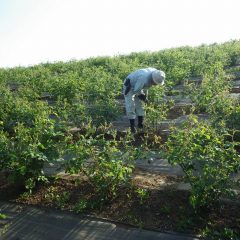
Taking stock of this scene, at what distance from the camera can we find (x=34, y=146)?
5.26 metres

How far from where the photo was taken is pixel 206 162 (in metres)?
4.46

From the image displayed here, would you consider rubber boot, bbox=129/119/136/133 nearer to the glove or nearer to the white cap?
the glove

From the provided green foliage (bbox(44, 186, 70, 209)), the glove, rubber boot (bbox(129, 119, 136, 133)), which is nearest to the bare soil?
green foliage (bbox(44, 186, 70, 209))

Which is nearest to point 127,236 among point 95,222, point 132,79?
point 95,222

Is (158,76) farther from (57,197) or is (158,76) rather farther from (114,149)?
(57,197)

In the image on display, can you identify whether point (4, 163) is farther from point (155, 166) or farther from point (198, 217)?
point (198, 217)

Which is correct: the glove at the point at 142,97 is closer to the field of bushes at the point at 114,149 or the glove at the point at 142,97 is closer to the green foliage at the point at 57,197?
the field of bushes at the point at 114,149

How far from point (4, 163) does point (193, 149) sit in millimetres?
2724

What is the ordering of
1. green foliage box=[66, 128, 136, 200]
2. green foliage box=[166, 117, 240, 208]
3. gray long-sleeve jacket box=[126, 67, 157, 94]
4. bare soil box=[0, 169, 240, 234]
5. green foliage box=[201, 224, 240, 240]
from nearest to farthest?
1. green foliage box=[201, 224, 240, 240]
2. green foliage box=[166, 117, 240, 208]
3. bare soil box=[0, 169, 240, 234]
4. green foliage box=[66, 128, 136, 200]
5. gray long-sleeve jacket box=[126, 67, 157, 94]

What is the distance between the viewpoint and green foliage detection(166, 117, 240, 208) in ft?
14.1

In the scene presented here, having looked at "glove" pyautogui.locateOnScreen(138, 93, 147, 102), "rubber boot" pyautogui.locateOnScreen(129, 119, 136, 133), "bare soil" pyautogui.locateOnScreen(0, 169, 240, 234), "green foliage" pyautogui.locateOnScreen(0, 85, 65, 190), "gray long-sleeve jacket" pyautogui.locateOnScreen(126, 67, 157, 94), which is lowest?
"bare soil" pyautogui.locateOnScreen(0, 169, 240, 234)

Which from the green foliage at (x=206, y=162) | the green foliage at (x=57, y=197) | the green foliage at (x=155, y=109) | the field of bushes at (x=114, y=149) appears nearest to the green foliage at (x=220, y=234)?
the field of bushes at (x=114, y=149)

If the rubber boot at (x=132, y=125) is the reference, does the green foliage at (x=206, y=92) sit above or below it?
above

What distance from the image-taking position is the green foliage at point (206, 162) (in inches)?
169
